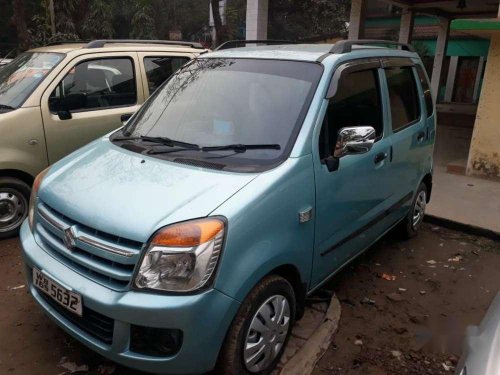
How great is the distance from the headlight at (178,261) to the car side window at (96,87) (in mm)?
3048

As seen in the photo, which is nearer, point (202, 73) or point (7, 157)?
point (202, 73)

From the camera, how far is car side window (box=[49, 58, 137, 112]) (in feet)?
15.1

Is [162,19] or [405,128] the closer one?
[405,128]

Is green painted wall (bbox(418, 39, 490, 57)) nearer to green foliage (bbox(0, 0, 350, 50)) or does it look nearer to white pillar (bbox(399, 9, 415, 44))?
green foliage (bbox(0, 0, 350, 50))

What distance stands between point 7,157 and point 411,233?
401 cm

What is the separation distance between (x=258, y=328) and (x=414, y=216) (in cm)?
285

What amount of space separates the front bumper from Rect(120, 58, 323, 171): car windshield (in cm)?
80

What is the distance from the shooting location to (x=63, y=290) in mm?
2330

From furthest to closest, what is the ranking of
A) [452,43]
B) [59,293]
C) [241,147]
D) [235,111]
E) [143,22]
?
1. [143,22]
2. [452,43]
3. [235,111]
4. [241,147]
5. [59,293]

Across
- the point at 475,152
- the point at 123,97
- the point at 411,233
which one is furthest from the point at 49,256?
the point at 475,152

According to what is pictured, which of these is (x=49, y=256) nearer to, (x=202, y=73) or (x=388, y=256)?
(x=202, y=73)

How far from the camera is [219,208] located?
2225 mm

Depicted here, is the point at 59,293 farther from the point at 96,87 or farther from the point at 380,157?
the point at 96,87

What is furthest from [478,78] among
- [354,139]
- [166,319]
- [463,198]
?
[166,319]
